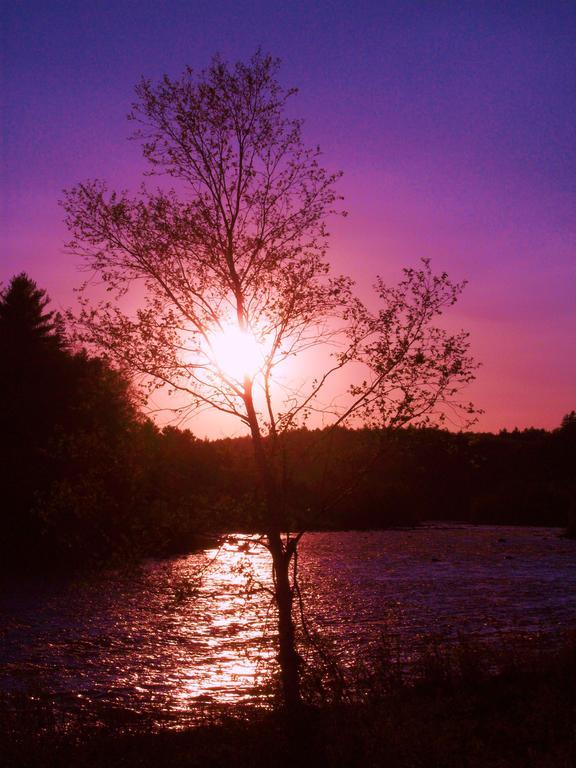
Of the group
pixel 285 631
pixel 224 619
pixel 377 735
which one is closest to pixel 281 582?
pixel 285 631

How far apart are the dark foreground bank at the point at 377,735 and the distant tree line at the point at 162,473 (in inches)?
109

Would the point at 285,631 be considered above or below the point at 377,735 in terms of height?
above

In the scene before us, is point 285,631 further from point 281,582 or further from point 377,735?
point 377,735

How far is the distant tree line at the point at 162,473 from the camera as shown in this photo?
12906 mm

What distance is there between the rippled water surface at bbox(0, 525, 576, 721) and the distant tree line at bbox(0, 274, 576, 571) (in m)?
1.03

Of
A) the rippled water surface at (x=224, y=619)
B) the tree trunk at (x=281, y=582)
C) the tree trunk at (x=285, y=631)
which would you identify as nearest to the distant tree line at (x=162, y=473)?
the tree trunk at (x=281, y=582)

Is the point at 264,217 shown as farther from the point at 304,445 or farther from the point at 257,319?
the point at 304,445

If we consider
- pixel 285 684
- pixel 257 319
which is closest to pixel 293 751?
pixel 285 684

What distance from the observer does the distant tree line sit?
12906mm

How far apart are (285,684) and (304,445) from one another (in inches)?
154

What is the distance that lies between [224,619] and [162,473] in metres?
9.07

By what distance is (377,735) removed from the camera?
35.1 feet

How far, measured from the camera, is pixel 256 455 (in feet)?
43.1

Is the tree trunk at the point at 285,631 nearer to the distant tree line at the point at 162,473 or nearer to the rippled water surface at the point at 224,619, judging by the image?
the rippled water surface at the point at 224,619
